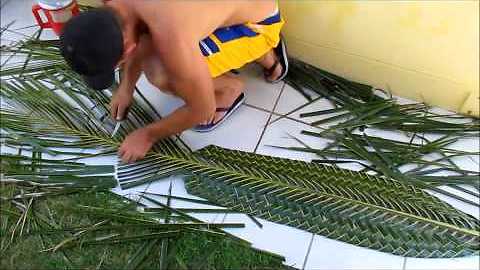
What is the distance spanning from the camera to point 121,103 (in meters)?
1.38

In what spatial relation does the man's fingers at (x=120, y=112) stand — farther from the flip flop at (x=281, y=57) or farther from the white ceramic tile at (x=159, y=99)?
the flip flop at (x=281, y=57)

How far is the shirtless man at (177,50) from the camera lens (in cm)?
93

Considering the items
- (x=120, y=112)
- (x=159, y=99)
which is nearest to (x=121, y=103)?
(x=120, y=112)

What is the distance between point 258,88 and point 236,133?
20 cm

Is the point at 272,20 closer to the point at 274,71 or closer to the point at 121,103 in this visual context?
the point at 274,71

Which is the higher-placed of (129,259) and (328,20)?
(328,20)

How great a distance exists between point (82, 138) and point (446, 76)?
43.6 inches

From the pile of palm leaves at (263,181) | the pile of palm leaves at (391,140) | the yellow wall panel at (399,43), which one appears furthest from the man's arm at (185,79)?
the yellow wall panel at (399,43)

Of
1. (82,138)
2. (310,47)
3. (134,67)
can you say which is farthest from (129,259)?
(310,47)

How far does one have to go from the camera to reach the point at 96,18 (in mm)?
903

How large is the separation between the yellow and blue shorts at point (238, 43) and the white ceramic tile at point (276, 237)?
443 millimetres

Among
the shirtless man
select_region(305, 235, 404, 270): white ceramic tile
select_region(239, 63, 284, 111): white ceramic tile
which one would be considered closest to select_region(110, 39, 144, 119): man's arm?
the shirtless man

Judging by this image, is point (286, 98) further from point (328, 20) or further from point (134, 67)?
point (134, 67)

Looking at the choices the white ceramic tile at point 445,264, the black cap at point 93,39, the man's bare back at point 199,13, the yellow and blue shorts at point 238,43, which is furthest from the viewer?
the yellow and blue shorts at point 238,43
